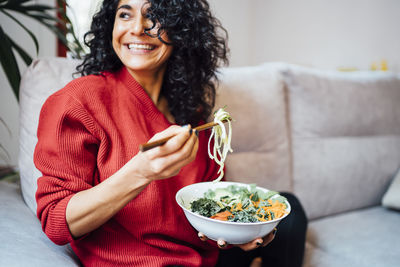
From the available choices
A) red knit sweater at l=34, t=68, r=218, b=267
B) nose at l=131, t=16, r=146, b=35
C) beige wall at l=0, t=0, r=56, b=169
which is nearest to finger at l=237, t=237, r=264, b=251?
red knit sweater at l=34, t=68, r=218, b=267

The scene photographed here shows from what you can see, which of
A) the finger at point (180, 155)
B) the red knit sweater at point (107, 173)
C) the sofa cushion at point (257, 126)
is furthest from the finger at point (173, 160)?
the sofa cushion at point (257, 126)

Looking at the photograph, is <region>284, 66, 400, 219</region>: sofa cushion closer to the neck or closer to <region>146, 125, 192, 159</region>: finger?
the neck

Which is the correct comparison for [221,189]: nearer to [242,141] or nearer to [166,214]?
[166,214]

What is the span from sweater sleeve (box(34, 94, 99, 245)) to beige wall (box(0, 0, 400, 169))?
4.25 feet

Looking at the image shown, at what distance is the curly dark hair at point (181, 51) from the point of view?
39.2 inches

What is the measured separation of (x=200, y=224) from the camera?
726 mm

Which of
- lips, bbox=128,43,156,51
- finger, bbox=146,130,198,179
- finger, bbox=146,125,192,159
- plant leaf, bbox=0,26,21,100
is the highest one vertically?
lips, bbox=128,43,156,51

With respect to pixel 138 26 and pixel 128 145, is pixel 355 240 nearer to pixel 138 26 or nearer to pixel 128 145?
pixel 128 145

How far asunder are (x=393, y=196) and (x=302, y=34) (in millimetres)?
2574

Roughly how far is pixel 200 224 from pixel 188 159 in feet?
0.52

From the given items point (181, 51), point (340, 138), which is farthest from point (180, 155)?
point (340, 138)

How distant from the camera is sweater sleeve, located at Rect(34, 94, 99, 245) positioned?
762mm

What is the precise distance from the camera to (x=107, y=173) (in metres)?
0.85

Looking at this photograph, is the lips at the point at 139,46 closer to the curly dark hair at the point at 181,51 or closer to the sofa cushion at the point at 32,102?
the curly dark hair at the point at 181,51
